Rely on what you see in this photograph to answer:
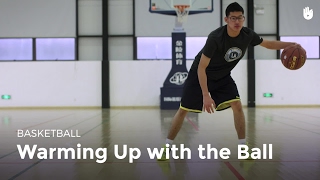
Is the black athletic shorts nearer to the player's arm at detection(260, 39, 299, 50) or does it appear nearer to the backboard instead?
the player's arm at detection(260, 39, 299, 50)

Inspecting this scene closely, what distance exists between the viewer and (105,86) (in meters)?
13.8

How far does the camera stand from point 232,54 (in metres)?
3.24

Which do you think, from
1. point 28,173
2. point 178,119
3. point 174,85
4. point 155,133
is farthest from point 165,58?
point 28,173

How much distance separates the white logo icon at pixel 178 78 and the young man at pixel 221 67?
827 centimetres

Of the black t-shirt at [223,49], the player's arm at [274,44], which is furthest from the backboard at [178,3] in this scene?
the black t-shirt at [223,49]

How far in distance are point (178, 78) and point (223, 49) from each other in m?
8.69

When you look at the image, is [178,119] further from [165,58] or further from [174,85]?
[165,58]

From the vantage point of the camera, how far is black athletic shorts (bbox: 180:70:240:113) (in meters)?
3.42

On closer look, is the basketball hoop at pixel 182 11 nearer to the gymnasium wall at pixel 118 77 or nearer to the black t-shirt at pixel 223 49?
the gymnasium wall at pixel 118 77

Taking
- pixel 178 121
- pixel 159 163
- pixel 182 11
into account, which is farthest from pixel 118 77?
pixel 159 163

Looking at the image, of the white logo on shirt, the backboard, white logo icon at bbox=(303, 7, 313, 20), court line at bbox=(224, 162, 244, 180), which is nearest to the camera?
court line at bbox=(224, 162, 244, 180)

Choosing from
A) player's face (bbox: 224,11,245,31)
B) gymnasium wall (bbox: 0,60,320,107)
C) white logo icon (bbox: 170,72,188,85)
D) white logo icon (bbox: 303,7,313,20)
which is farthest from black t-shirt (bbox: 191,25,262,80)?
white logo icon (bbox: 303,7,313,20)

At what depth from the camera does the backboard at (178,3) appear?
1077 centimetres

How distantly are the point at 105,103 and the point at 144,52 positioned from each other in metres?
2.61
